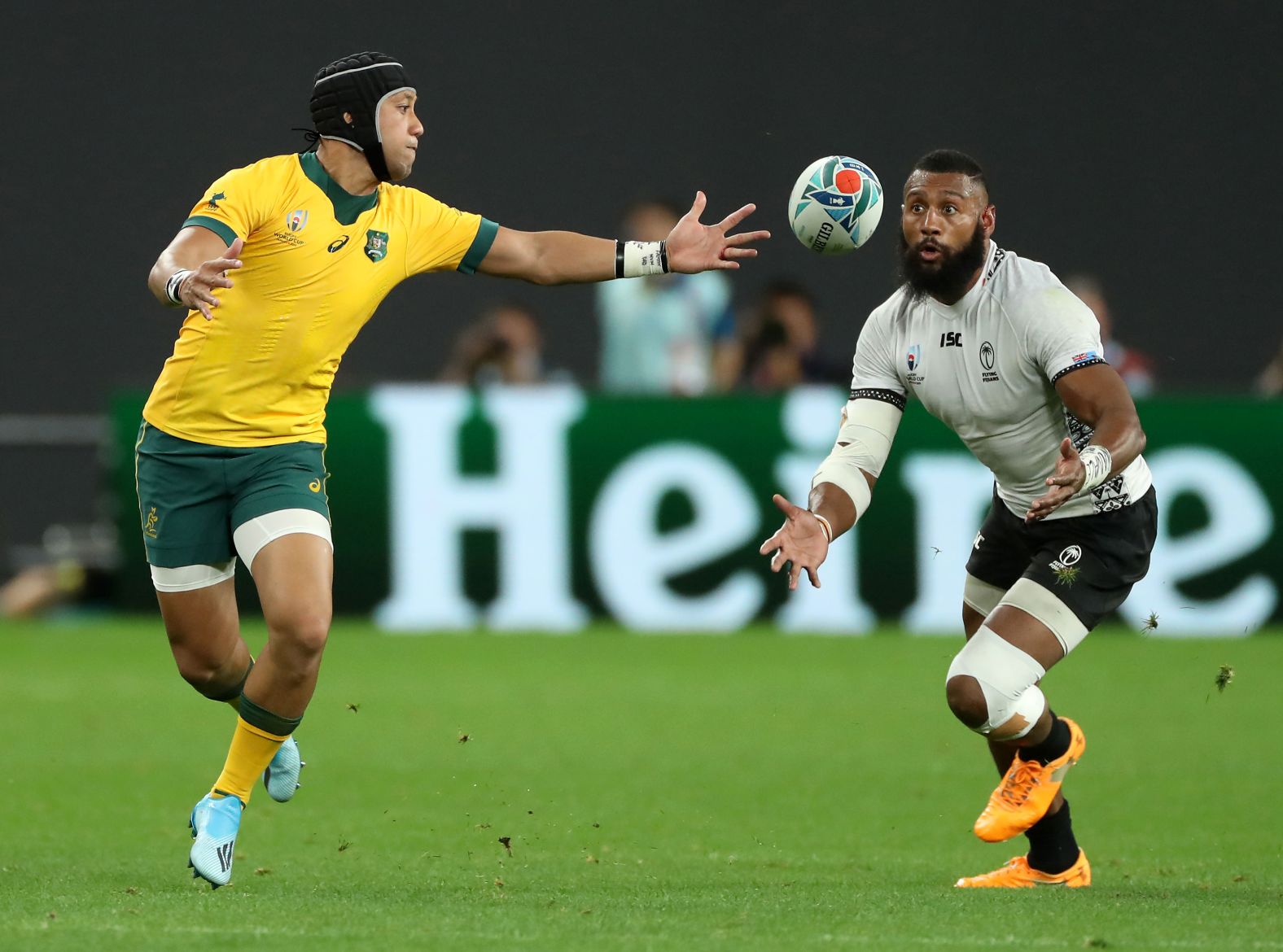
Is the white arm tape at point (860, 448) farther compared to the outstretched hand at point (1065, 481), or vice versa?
the white arm tape at point (860, 448)

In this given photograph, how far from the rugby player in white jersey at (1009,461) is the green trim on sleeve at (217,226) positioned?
2.12 metres

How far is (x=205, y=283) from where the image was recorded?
22.0 ft

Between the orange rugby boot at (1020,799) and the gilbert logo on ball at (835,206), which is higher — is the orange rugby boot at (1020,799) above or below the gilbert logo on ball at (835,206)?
below

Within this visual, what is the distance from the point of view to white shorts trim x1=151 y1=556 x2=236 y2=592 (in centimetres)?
764

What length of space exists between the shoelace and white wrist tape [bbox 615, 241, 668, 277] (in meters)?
2.29

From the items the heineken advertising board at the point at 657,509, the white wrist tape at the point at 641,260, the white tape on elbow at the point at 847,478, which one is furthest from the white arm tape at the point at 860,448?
the heineken advertising board at the point at 657,509

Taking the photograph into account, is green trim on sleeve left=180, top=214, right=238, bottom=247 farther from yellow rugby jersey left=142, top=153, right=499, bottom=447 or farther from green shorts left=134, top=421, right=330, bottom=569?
green shorts left=134, top=421, right=330, bottom=569

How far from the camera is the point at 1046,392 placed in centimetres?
749

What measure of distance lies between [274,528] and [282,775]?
1.19 metres

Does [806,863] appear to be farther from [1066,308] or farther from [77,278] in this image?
[77,278]

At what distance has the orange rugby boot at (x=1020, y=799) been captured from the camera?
732 cm

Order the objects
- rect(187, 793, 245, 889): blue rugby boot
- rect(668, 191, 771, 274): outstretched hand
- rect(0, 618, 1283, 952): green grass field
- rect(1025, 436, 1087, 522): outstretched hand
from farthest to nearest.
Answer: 1. rect(668, 191, 771, 274): outstretched hand
2. rect(187, 793, 245, 889): blue rugby boot
3. rect(1025, 436, 1087, 522): outstretched hand
4. rect(0, 618, 1283, 952): green grass field

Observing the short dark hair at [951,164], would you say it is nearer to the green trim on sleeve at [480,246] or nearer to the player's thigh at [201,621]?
the green trim on sleeve at [480,246]

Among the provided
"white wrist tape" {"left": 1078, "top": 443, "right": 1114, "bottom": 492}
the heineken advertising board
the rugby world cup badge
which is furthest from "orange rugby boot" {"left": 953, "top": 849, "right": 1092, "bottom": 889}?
the heineken advertising board
